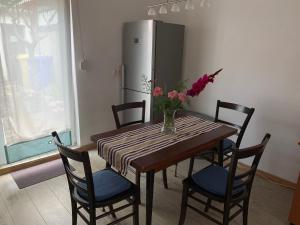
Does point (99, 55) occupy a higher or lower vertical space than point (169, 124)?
higher

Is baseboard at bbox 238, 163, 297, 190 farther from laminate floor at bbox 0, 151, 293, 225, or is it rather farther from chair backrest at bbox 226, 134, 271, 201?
chair backrest at bbox 226, 134, 271, 201

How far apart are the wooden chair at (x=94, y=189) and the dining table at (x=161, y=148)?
0.51ft

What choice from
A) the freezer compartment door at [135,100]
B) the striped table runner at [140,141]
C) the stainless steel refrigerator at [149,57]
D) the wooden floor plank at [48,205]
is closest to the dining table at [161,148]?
the striped table runner at [140,141]

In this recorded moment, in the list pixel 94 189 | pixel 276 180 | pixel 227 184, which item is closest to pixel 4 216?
pixel 94 189

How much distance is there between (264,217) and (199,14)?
8.36ft

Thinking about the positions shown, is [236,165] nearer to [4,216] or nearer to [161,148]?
[161,148]

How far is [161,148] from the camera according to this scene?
5.73 ft

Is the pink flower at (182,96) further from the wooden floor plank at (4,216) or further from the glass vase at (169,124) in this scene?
the wooden floor plank at (4,216)

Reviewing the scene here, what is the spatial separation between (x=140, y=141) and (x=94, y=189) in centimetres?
49

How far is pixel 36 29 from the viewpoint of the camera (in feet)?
8.80

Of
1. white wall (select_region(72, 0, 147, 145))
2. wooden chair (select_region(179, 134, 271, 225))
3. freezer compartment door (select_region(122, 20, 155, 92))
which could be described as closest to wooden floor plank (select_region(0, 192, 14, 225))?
white wall (select_region(72, 0, 147, 145))

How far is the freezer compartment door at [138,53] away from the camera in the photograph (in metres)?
2.98

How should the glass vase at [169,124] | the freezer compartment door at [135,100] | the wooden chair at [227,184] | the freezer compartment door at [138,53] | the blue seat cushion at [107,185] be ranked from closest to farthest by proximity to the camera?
the wooden chair at [227,184] < the blue seat cushion at [107,185] < the glass vase at [169,124] < the freezer compartment door at [138,53] < the freezer compartment door at [135,100]

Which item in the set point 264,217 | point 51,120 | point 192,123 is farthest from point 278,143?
point 51,120
